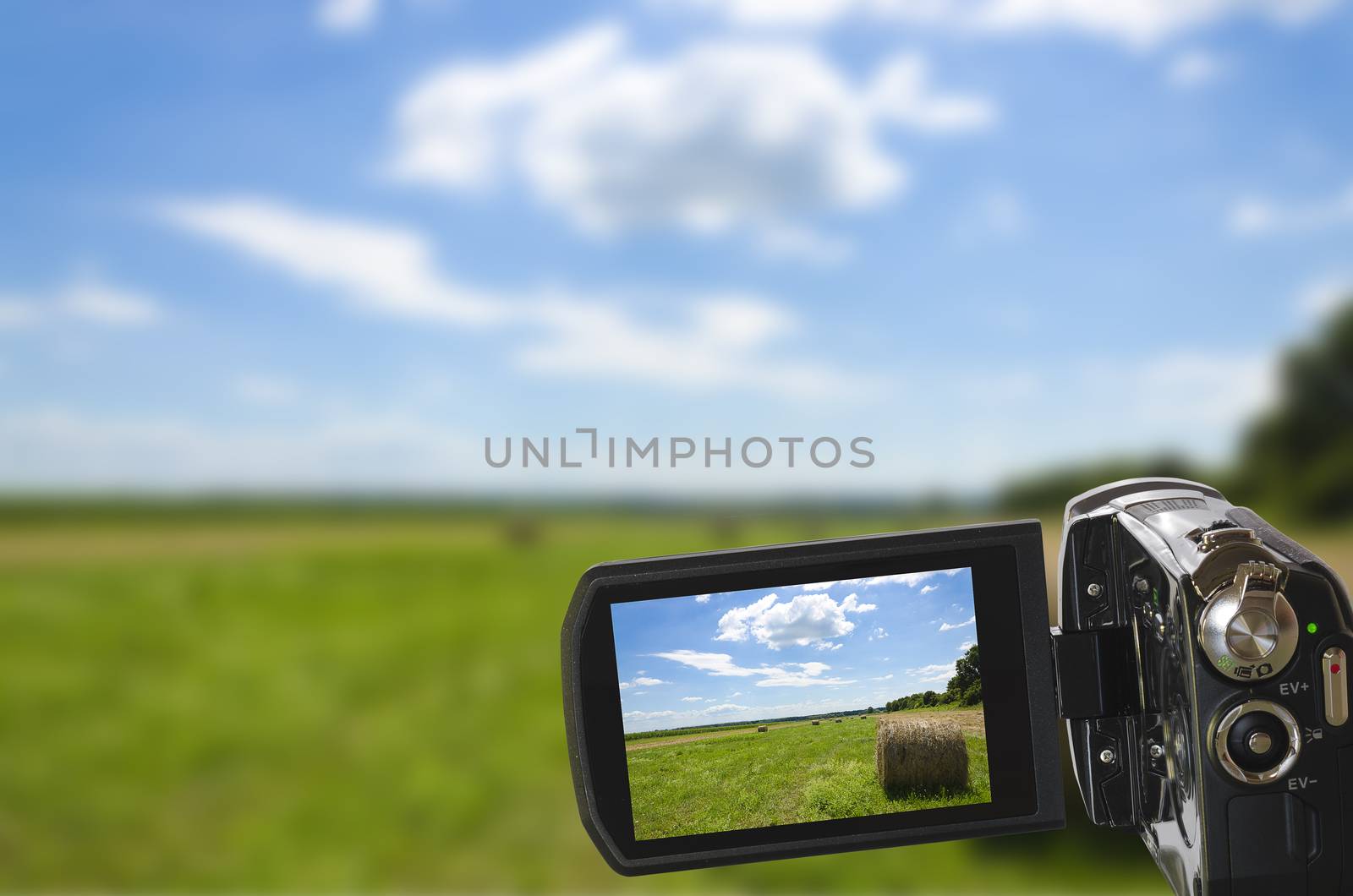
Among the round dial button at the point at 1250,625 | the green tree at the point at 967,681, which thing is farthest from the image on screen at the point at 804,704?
the round dial button at the point at 1250,625

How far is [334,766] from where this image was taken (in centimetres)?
355

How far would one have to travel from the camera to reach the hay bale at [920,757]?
79 cm

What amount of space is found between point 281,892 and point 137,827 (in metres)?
0.58

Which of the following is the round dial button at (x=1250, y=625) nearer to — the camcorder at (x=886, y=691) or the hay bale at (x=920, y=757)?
the camcorder at (x=886, y=691)

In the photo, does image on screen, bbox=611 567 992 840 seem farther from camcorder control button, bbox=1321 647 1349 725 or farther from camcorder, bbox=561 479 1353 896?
camcorder control button, bbox=1321 647 1349 725

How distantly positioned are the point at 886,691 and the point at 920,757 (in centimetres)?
5

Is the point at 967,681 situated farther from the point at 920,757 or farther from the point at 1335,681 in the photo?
the point at 1335,681

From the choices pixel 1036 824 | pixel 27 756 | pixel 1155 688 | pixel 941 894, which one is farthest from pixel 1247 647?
pixel 27 756

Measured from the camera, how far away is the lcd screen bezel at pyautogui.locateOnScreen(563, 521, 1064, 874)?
0.75 metres

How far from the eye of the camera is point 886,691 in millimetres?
800

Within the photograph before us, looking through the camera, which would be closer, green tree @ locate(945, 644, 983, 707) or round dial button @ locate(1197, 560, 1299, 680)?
round dial button @ locate(1197, 560, 1299, 680)

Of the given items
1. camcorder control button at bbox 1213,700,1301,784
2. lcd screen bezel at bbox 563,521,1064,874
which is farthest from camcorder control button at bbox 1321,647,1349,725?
lcd screen bezel at bbox 563,521,1064,874

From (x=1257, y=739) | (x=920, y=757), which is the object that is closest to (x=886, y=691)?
A: (x=920, y=757)

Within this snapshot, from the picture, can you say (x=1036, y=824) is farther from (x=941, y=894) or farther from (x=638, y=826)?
(x=941, y=894)
